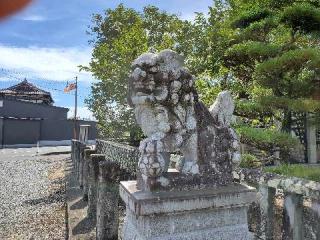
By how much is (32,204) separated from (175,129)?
7722 mm

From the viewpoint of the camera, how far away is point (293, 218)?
2.99 meters

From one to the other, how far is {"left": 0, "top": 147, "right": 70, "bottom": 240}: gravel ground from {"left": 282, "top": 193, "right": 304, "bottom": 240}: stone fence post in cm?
453

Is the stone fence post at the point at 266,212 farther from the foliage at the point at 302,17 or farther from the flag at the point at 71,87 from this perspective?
the flag at the point at 71,87

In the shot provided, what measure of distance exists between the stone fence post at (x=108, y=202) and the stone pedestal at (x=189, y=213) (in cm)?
196

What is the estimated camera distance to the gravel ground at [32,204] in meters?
7.06

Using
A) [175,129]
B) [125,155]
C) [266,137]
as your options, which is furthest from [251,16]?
[175,129]

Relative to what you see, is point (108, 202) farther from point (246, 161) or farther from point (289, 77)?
point (289, 77)

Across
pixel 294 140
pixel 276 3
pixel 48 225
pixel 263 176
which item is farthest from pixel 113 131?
pixel 263 176

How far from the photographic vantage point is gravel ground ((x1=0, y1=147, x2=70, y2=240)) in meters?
7.06

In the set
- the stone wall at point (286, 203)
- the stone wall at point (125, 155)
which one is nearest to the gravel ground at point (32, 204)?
the stone wall at point (125, 155)

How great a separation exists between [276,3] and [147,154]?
5.64m

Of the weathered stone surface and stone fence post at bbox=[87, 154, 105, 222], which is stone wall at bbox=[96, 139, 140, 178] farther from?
the weathered stone surface

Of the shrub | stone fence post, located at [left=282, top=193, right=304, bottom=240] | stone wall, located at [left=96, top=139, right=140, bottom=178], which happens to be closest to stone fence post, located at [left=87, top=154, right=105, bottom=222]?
stone wall, located at [left=96, top=139, right=140, bottom=178]

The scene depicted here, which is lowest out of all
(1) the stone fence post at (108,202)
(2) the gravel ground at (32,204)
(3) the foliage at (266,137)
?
(2) the gravel ground at (32,204)
